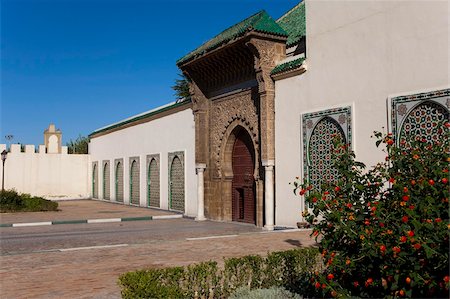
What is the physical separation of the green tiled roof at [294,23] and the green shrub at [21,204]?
41.7 ft

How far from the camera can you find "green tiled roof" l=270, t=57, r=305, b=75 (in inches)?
438

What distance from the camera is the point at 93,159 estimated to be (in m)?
29.1

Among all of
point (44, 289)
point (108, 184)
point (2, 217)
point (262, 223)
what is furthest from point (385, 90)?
point (108, 184)

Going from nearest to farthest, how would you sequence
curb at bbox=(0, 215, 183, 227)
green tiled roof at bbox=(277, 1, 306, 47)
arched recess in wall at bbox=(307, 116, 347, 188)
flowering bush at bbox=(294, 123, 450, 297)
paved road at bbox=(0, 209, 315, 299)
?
flowering bush at bbox=(294, 123, 450, 297) → paved road at bbox=(0, 209, 315, 299) → arched recess in wall at bbox=(307, 116, 347, 188) → green tiled roof at bbox=(277, 1, 306, 47) → curb at bbox=(0, 215, 183, 227)

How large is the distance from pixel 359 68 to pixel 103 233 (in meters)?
7.67

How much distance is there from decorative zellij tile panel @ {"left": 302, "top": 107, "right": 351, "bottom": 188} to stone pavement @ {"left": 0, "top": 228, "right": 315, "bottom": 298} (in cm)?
145

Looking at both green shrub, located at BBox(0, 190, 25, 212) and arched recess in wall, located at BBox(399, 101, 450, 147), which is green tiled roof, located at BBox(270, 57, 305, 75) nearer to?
arched recess in wall, located at BBox(399, 101, 450, 147)

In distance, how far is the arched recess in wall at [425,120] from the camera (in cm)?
802

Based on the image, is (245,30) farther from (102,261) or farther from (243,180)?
(102,261)

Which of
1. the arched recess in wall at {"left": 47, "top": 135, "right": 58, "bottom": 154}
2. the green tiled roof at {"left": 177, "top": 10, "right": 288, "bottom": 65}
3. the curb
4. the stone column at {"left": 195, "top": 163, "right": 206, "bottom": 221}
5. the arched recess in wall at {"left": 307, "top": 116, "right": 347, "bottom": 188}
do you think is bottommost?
the curb

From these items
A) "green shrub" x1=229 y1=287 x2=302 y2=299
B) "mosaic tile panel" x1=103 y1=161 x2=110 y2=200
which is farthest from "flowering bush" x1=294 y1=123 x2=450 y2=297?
"mosaic tile panel" x1=103 y1=161 x2=110 y2=200

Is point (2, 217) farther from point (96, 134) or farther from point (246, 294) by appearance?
point (246, 294)

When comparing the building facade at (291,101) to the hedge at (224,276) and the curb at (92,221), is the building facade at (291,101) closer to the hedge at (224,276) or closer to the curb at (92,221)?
the curb at (92,221)

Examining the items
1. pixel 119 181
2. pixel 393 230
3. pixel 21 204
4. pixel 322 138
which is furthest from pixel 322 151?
pixel 119 181
